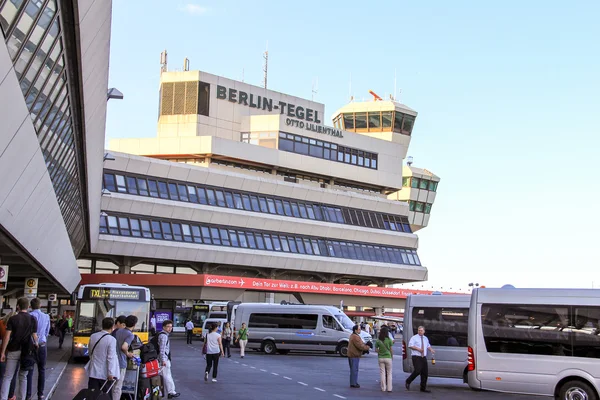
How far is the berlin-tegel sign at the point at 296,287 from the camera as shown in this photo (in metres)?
61.9

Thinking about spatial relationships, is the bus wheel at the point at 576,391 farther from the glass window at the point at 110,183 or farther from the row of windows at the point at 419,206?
the row of windows at the point at 419,206

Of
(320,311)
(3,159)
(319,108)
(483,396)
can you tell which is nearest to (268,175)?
(319,108)

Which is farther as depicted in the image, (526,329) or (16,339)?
(526,329)

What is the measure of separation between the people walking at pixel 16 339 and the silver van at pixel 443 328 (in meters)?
10.7

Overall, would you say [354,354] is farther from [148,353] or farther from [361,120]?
[361,120]

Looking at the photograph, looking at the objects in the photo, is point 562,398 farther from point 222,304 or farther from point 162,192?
point 162,192

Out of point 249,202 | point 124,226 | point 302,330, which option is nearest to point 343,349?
point 302,330

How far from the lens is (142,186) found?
199 ft

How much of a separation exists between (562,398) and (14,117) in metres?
10.9

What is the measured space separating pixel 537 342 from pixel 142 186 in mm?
48354

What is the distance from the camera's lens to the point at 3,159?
452 inches

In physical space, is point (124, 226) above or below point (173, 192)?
below

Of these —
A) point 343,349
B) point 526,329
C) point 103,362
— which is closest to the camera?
point 103,362

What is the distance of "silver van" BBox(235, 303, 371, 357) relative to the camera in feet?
128
